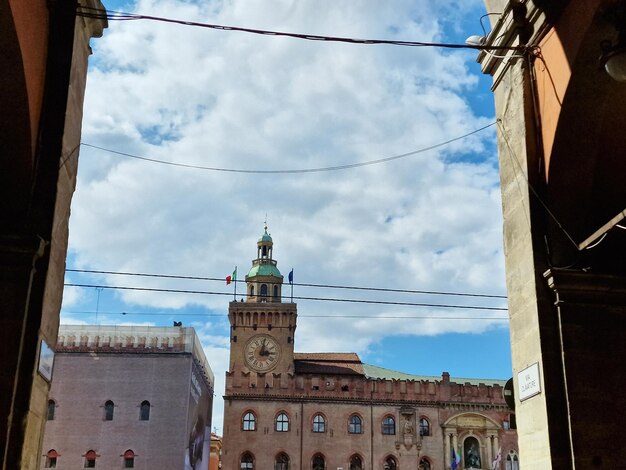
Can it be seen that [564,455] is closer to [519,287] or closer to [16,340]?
[519,287]

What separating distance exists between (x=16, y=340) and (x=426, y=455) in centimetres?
5018

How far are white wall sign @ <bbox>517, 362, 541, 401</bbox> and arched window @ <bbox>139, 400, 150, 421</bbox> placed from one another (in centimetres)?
4077

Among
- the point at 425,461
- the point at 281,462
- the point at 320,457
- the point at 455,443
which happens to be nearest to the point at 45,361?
the point at 281,462

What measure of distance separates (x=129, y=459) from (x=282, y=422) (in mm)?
12678

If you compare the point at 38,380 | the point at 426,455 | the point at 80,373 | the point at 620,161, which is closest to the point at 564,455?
the point at 620,161

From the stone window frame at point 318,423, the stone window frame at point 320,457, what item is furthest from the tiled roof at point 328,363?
the stone window frame at point 320,457

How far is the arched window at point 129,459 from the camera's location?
44.1m

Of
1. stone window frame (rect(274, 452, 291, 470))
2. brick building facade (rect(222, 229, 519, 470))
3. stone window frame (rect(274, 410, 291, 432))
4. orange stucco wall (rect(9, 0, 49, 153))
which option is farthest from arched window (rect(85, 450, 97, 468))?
orange stucco wall (rect(9, 0, 49, 153))

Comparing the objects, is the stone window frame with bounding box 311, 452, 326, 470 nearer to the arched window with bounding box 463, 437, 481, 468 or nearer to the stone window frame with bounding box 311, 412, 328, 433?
the stone window frame with bounding box 311, 412, 328, 433

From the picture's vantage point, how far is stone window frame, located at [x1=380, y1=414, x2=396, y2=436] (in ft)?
177

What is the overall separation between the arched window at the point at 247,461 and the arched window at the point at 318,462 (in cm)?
421

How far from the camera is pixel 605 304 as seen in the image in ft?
24.7

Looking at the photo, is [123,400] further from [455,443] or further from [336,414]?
[455,443]

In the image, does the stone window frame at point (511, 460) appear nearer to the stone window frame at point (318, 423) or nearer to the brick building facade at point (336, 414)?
the brick building facade at point (336, 414)
